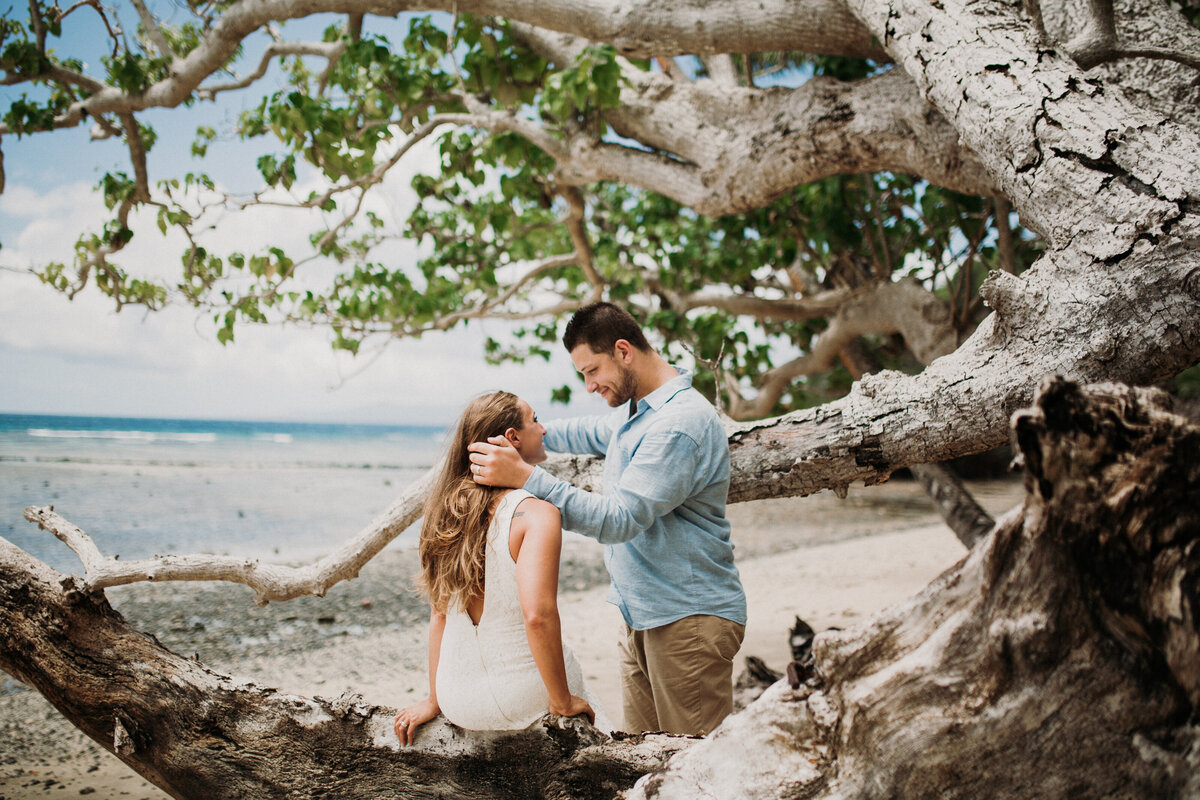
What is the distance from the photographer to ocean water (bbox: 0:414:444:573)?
1185 centimetres

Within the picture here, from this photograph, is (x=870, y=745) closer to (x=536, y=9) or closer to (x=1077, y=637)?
(x=1077, y=637)

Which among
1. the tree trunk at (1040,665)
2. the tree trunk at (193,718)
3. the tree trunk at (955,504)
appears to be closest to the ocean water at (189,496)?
the tree trunk at (193,718)

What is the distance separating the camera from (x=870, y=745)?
1510 millimetres

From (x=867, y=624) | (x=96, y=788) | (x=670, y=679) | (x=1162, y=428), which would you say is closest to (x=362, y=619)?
(x=96, y=788)

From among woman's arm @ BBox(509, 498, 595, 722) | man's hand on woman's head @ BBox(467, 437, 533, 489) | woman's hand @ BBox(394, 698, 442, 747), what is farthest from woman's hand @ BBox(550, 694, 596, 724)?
man's hand on woman's head @ BBox(467, 437, 533, 489)

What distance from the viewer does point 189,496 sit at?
712 inches

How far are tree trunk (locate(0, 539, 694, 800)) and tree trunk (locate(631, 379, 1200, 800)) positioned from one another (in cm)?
139

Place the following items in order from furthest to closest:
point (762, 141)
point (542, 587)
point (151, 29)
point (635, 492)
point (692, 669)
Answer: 1. point (151, 29)
2. point (762, 141)
3. point (692, 669)
4. point (635, 492)
5. point (542, 587)

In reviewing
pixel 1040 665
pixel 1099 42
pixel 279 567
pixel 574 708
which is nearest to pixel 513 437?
pixel 574 708

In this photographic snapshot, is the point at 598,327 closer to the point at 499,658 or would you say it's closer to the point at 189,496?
the point at 499,658

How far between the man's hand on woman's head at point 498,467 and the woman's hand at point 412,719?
31.5 inches

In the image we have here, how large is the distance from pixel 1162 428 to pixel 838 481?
1.58 meters

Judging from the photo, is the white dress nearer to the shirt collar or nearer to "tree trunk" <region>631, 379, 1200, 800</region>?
the shirt collar

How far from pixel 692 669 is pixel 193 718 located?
179 centimetres
